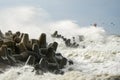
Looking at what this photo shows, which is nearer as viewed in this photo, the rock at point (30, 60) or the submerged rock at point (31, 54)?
the submerged rock at point (31, 54)

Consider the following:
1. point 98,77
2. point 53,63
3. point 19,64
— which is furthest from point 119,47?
point 98,77

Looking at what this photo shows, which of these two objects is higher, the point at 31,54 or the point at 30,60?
the point at 31,54

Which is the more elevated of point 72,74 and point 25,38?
point 25,38

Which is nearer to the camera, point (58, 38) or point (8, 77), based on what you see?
point (8, 77)

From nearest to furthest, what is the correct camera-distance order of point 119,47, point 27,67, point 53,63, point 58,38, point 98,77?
point 98,77 < point 27,67 < point 53,63 < point 119,47 < point 58,38

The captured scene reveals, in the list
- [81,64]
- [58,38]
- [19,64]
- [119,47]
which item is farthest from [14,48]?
[58,38]

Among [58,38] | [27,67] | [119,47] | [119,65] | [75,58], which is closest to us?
[27,67]

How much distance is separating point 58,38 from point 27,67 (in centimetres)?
2066

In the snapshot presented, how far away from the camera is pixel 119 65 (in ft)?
76.6

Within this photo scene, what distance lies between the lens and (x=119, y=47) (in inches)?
1240

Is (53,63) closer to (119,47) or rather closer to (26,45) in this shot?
(26,45)

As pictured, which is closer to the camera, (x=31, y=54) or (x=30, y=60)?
(x=30, y=60)

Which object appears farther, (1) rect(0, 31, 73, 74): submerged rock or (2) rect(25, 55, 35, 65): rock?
(2) rect(25, 55, 35, 65): rock

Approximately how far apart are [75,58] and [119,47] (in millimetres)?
5561
